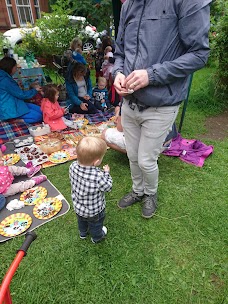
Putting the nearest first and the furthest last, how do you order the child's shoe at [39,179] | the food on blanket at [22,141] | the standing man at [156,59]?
the standing man at [156,59], the child's shoe at [39,179], the food on blanket at [22,141]

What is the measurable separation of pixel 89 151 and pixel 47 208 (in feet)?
3.68

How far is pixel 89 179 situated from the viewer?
173cm

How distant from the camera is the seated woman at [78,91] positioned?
4.90 metres

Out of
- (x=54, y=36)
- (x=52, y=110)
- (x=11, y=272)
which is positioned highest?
(x=11, y=272)

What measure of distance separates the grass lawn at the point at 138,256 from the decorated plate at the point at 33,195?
0.30 metres

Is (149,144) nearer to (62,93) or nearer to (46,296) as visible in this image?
(46,296)

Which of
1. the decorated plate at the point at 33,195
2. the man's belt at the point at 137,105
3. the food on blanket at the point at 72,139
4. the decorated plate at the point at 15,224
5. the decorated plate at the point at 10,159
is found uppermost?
the man's belt at the point at 137,105

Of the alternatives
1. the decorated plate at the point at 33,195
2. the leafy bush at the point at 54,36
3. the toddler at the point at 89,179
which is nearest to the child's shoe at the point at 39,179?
the decorated plate at the point at 33,195

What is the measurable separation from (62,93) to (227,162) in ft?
12.4

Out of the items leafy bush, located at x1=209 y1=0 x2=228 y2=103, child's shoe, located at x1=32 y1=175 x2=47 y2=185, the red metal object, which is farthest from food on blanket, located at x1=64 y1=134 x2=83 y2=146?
leafy bush, located at x1=209 y1=0 x2=228 y2=103

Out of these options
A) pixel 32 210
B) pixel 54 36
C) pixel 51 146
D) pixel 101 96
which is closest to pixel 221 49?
pixel 101 96

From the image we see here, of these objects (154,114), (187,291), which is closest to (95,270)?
(187,291)

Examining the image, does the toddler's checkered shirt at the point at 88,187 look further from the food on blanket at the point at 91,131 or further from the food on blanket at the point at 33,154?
the food on blanket at the point at 91,131

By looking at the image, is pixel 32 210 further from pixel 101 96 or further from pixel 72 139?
pixel 101 96
